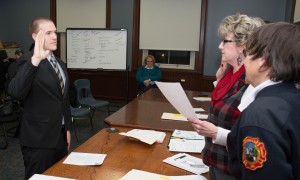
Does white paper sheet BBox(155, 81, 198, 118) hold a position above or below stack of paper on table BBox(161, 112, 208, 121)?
above

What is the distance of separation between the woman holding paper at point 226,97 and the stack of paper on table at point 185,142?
0.40 metres

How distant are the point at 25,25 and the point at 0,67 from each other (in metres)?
1.71

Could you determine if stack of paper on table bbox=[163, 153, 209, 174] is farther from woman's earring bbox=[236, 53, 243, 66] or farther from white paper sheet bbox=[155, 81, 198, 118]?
woman's earring bbox=[236, 53, 243, 66]

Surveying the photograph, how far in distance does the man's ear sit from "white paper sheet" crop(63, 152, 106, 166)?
3.46 ft

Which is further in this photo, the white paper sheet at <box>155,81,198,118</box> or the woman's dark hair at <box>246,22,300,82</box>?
the white paper sheet at <box>155,81,198,118</box>

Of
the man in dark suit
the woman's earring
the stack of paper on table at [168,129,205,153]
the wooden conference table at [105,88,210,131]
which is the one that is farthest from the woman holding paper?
the man in dark suit

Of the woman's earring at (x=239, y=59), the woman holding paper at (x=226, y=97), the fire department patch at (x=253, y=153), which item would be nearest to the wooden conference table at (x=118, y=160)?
the woman holding paper at (x=226, y=97)

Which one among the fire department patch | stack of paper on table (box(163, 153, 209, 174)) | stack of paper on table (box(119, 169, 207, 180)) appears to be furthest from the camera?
stack of paper on table (box(163, 153, 209, 174))

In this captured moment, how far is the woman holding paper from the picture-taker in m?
1.32

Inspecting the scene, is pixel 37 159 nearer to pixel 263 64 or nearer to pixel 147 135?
pixel 147 135

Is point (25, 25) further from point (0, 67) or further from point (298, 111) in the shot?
point (298, 111)

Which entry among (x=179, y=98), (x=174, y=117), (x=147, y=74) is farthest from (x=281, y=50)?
(x=147, y=74)

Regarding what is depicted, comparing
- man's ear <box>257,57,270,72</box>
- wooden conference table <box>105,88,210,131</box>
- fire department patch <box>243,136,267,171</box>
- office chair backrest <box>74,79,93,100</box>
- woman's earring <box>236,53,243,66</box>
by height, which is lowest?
office chair backrest <box>74,79,93,100</box>

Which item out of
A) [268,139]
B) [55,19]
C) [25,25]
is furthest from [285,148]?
[25,25]
